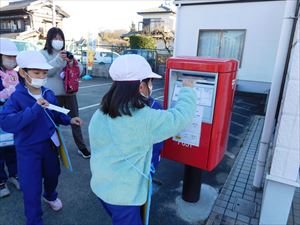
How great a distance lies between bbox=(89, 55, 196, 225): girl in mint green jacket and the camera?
55.2 inches

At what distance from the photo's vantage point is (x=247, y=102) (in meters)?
8.26

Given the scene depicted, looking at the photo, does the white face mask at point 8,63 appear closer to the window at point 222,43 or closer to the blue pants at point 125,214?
the blue pants at point 125,214

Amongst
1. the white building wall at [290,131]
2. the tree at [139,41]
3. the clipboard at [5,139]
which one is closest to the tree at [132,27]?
the tree at [139,41]

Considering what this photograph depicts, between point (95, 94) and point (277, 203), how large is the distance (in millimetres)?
7109

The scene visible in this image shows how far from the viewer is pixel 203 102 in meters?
2.04

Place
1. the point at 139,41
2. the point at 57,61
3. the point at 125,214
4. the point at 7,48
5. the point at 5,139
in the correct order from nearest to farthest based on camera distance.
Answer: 1. the point at 125,214
2. the point at 7,48
3. the point at 5,139
4. the point at 57,61
5. the point at 139,41

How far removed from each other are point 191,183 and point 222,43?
26.8 ft

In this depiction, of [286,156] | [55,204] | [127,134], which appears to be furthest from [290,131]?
[55,204]

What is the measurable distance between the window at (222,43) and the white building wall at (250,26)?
0.67 ft

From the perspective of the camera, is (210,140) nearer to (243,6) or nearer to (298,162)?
(298,162)

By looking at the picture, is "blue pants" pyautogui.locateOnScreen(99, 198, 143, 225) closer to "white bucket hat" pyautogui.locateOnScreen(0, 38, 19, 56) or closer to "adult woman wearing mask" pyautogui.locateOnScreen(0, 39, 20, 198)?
"adult woman wearing mask" pyautogui.locateOnScreen(0, 39, 20, 198)

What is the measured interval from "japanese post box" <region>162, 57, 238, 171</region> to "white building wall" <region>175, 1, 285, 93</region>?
7.53m

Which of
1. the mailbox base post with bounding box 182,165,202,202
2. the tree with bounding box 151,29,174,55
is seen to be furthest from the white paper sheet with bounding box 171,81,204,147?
the tree with bounding box 151,29,174,55

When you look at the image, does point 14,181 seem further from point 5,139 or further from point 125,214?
point 125,214
